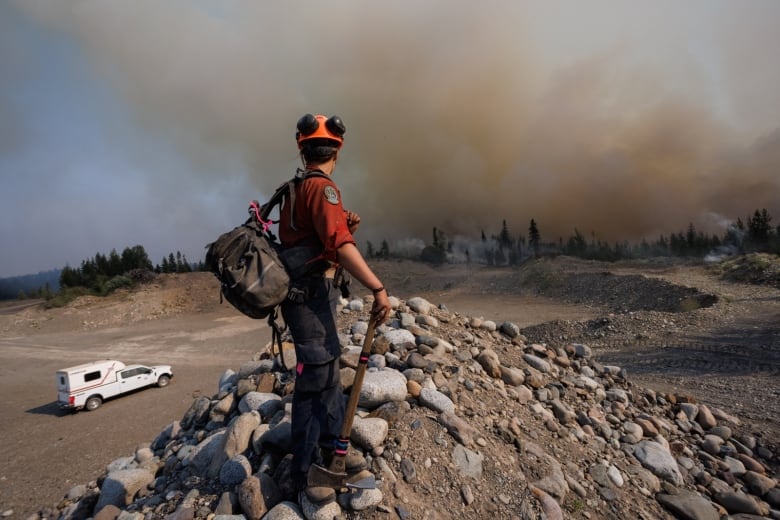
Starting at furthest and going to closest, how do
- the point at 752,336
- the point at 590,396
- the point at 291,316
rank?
the point at 752,336, the point at 590,396, the point at 291,316

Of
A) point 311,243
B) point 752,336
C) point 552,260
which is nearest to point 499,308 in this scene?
point 752,336

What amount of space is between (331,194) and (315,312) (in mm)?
763

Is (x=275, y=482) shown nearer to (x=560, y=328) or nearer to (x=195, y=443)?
(x=195, y=443)

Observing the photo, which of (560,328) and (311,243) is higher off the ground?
(311,243)

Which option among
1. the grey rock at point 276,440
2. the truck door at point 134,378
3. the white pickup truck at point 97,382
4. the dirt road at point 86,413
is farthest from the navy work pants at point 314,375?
the truck door at point 134,378

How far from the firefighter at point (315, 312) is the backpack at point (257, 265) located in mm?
56

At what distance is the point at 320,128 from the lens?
2.42 m

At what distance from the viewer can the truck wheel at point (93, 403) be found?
1193cm

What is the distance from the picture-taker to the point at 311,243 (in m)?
2.38

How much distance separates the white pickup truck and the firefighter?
13172 mm

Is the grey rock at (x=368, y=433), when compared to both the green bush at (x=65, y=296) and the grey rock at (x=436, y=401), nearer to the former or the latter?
the grey rock at (x=436, y=401)

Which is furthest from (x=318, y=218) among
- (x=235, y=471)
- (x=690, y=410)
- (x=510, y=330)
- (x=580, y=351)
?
(x=690, y=410)

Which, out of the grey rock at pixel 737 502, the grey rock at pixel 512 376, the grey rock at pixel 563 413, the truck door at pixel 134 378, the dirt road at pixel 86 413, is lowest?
the dirt road at pixel 86 413

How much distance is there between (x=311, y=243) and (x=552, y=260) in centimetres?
4323
